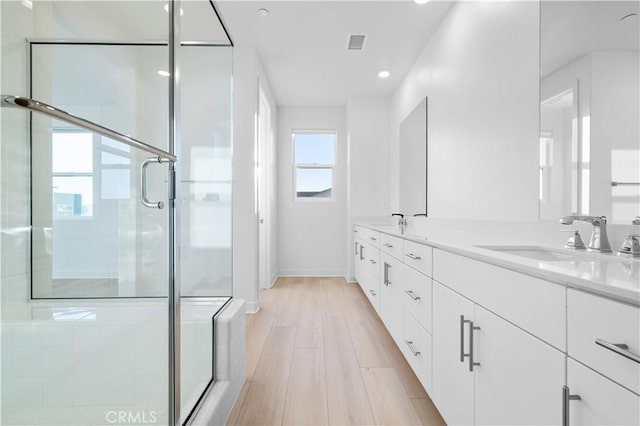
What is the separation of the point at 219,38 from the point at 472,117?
5.99 ft

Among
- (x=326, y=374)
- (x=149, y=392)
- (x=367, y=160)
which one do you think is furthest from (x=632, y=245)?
(x=367, y=160)

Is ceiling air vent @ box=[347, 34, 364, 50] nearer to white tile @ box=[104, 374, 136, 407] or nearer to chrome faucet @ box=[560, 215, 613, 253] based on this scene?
chrome faucet @ box=[560, 215, 613, 253]

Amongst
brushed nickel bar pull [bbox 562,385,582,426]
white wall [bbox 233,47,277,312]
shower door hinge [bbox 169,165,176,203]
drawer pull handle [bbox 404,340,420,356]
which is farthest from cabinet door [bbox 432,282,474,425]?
white wall [bbox 233,47,277,312]

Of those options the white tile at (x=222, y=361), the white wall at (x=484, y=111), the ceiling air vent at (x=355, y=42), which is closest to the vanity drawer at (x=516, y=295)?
the white wall at (x=484, y=111)

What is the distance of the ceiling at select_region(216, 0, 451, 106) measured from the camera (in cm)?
243

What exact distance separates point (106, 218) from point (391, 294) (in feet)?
6.37

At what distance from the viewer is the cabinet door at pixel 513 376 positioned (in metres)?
0.70

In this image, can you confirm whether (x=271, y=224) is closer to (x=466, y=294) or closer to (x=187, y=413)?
(x=187, y=413)

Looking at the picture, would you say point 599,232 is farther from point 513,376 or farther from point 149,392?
point 149,392

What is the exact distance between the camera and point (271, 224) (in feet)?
13.9

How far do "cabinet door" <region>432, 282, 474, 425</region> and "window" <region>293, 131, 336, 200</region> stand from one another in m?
3.51

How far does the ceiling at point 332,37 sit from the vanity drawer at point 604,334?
256cm

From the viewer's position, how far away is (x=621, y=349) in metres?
0.52

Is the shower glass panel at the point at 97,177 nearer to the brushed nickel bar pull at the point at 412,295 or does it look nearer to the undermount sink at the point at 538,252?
the brushed nickel bar pull at the point at 412,295
